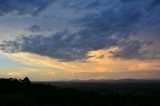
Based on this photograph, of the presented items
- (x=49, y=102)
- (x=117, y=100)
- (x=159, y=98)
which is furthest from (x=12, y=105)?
(x=159, y=98)

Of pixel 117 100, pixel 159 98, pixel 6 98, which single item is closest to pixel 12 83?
pixel 6 98

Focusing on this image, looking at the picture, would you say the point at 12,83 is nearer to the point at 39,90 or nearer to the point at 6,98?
the point at 39,90

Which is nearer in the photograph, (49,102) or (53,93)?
(49,102)

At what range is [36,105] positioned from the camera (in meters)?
27.2

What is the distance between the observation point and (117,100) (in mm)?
33031

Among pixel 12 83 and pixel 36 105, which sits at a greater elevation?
pixel 12 83

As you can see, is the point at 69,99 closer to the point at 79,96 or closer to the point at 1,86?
the point at 79,96

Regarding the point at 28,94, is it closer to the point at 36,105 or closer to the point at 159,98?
the point at 36,105

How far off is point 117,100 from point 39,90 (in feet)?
21.2

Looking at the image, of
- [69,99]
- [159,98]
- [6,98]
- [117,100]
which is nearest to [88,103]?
[69,99]

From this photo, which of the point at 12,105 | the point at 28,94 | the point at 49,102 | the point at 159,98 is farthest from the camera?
the point at 159,98

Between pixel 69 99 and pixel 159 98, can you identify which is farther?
pixel 159 98

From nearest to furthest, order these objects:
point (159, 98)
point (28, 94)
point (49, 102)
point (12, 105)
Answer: point (12, 105) < point (49, 102) < point (28, 94) < point (159, 98)

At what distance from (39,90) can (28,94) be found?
1046 millimetres
